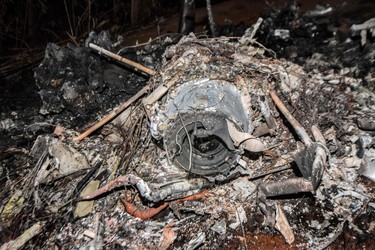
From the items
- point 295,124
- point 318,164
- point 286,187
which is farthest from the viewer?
point 295,124

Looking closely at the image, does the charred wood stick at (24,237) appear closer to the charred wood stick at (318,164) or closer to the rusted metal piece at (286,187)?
the rusted metal piece at (286,187)

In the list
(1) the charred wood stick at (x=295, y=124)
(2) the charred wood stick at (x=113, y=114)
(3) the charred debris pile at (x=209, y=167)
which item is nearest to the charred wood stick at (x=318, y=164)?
(3) the charred debris pile at (x=209, y=167)

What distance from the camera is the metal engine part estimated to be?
335cm

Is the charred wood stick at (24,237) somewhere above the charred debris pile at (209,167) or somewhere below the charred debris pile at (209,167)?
→ below

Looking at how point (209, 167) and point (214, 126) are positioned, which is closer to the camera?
point (214, 126)

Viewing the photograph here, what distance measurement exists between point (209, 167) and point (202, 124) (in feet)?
1.46

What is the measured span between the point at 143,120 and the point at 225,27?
2.86m

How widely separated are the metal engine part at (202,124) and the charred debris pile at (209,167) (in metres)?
0.01

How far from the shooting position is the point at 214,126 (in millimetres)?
3346

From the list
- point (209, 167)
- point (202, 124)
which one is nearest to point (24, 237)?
point (209, 167)

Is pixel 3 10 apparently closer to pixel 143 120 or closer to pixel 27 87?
pixel 27 87

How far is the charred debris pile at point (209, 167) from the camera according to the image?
10.4ft

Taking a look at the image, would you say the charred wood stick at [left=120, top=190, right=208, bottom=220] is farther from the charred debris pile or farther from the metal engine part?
the metal engine part

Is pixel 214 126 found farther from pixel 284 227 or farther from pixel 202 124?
pixel 284 227
